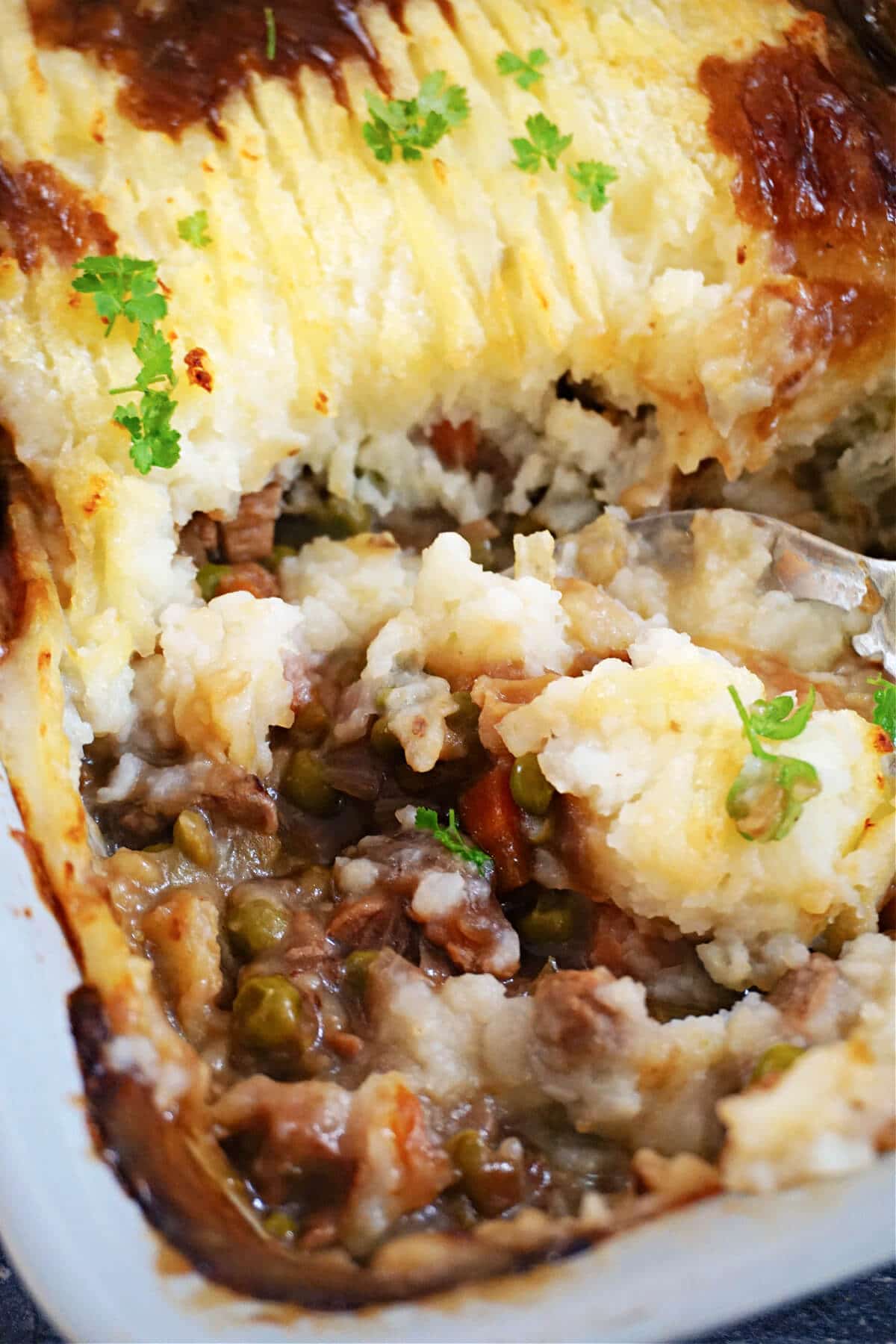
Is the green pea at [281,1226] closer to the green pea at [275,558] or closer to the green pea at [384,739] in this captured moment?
the green pea at [384,739]

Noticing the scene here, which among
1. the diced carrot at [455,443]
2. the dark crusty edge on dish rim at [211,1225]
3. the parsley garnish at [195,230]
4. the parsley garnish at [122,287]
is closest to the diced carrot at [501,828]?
the dark crusty edge on dish rim at [211,1225]

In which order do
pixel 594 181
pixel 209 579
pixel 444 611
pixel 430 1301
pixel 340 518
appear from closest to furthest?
pixel 430 1301, pixel 444 611, pixel 209 579, pixel 594 181, pixel 340 518

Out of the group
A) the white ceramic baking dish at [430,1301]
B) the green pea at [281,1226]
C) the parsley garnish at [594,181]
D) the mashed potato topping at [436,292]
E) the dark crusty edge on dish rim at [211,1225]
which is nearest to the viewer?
the white ceramic baking dish at [430,1301]

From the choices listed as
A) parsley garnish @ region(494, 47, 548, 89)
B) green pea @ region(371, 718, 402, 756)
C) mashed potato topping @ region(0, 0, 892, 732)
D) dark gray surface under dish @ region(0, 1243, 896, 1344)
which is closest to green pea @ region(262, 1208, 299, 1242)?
dark gray surface under dish @ region(0, 1243, 896, 1344)

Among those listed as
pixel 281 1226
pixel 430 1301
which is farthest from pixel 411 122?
pixel 430 1301

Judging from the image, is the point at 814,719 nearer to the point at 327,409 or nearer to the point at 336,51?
the point at 327,409

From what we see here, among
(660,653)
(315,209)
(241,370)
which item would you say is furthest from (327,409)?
(660,653)

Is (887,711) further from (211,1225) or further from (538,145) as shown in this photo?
(211,1225)
